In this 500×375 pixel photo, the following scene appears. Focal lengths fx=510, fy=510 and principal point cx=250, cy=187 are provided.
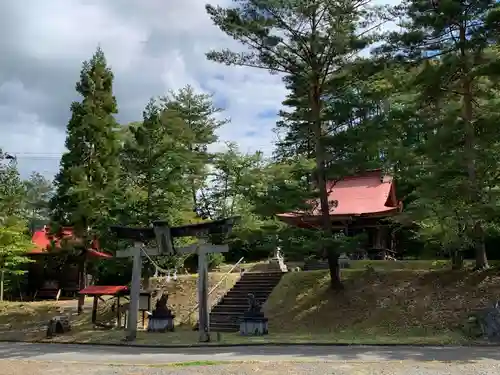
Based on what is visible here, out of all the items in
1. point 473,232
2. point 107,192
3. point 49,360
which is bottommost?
point 49,360

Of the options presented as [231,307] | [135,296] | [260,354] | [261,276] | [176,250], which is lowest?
[260,354]

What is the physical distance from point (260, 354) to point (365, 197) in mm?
16620

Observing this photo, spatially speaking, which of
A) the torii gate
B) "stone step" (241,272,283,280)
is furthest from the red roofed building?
the torii gate

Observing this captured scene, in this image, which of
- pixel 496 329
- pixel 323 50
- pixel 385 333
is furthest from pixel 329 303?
pixel 323 50

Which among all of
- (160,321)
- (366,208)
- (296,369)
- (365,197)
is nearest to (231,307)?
(160,321)

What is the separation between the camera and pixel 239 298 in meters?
18.5

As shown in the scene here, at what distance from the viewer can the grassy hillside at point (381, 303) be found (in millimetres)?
13906

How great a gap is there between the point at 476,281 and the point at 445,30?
25.1ft

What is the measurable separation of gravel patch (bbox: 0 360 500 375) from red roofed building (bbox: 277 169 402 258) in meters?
14.2

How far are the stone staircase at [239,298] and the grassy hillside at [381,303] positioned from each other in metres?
0.73

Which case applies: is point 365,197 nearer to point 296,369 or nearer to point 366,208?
point 366,208

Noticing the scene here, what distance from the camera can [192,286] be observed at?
20.0 metres

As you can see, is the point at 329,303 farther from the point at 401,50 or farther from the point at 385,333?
the point at 401,50

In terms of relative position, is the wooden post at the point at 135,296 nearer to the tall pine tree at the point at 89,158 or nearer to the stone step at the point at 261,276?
the tall pine tree at the point at 89,158
